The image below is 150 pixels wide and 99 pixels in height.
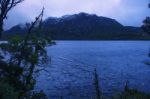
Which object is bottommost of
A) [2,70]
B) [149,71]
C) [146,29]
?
[149,71]

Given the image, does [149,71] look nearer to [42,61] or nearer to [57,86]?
[57,86]

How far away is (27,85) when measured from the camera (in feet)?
89.2

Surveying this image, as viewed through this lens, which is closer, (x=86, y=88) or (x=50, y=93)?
(x=50, y=93)

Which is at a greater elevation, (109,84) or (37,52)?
(37,52)

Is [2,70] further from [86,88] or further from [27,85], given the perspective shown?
[86,88]

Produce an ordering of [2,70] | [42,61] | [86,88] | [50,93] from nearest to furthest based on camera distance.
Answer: [2,70], [42,61], [50,93], [86,88]

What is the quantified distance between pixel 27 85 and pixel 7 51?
286 centimetres

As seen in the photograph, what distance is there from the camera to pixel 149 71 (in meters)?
73.5

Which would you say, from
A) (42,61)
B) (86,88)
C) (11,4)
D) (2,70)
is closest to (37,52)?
(42,61)

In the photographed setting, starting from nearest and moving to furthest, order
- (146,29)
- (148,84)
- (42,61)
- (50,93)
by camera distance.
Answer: (42,61)
(146,29)
(50,93)
(148,84)

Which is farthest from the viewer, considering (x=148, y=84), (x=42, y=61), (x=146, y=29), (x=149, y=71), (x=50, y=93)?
(x=149, y=71)

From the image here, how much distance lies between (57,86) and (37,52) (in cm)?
2633

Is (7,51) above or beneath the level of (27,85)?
above

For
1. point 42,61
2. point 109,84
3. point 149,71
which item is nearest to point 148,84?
point 109,84
